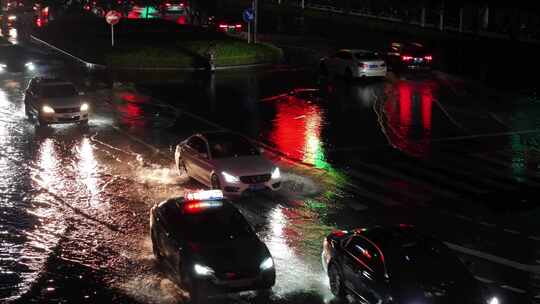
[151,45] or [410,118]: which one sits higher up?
[151,45]

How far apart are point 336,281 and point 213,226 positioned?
246 centimetres

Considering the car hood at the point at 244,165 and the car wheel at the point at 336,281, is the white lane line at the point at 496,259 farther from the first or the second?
the car hood at the point at 244,165

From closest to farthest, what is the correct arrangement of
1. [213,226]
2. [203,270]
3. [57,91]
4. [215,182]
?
[203,270], [213,226], [215,182], [57,91]

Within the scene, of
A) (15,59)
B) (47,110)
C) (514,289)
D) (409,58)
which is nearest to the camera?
(514,289)

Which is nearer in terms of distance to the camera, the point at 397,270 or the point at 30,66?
the point at 397,270

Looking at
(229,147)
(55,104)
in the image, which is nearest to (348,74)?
(55,104)

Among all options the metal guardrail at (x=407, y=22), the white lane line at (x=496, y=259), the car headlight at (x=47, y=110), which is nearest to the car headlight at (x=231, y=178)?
the white lane line at (x=496, y=259)

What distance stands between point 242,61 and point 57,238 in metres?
29.1

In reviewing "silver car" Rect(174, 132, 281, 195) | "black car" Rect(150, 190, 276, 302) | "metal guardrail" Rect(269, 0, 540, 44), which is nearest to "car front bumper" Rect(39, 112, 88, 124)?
"silver car" Rect(174, 132, 281, 195)

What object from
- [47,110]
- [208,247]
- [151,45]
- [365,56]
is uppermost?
[151,45]

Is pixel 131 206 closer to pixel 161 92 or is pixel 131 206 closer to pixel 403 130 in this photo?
pixel 403 130

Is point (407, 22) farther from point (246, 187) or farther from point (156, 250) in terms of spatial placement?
point (156, 250)

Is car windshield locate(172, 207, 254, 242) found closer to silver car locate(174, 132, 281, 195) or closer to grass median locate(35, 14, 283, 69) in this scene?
silver car locate(174, 132, 281, 195)

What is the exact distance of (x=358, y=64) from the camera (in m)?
38.7
